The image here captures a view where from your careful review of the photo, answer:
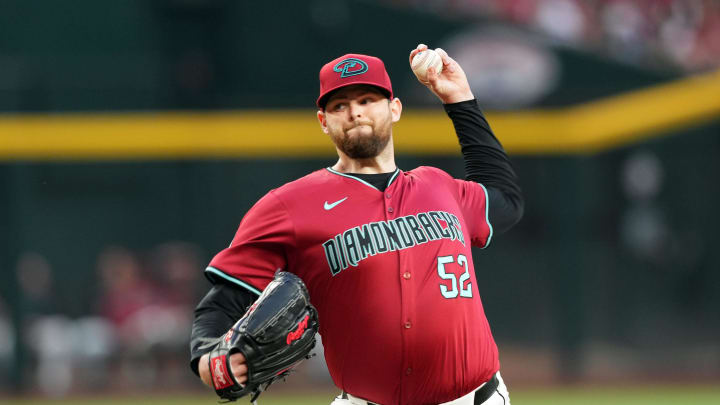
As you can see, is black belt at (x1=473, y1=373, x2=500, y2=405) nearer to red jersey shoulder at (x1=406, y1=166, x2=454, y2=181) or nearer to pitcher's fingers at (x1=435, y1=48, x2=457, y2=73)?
red jersey shoulder at (x1=406, y1=166, x2=454, y2=181)

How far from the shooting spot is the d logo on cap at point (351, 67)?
3.02m

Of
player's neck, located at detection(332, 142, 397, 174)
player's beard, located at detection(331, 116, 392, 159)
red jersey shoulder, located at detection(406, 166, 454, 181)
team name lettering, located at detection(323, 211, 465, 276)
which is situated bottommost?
team name lettering, located at detection(323, 211, 465, 276)

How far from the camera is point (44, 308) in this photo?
340 inches

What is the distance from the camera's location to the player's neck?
310 centimetres

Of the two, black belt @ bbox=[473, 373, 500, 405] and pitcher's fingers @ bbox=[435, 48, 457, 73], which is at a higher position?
pitcher's fingers @ bbox=[435, 48, 457, 73]

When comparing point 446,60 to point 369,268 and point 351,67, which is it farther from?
point 369,268

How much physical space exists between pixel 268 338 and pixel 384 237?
1.68 ft

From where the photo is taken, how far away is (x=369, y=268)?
2.93m

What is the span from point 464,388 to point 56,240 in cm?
654

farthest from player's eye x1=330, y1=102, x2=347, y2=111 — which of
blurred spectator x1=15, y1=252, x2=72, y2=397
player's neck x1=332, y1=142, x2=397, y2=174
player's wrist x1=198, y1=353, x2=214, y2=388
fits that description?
blurred spectator x1=15, y1=252, x2=72, y2=397

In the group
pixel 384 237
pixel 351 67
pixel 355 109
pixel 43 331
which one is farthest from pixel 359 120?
pixel 43 331

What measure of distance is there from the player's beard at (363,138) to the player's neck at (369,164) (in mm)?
40

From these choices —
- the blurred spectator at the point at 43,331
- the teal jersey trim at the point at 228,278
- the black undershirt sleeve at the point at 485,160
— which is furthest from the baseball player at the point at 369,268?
the blurred spectator at the point at 43,331

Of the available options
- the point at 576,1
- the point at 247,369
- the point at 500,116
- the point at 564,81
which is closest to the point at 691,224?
the point at 500,116
